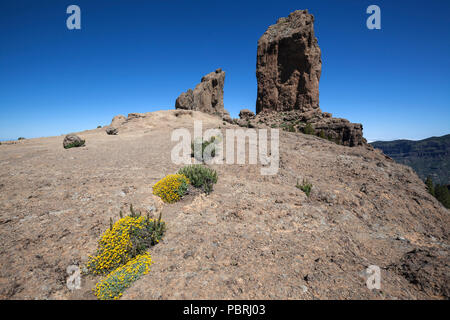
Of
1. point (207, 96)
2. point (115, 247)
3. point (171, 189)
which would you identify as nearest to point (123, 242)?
point (115, 247)

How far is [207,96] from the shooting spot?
39.4 meters

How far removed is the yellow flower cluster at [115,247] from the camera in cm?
380

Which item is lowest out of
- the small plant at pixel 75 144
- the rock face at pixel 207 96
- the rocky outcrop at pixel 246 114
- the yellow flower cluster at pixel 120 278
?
the yellow flower cluster at pixel 120 278

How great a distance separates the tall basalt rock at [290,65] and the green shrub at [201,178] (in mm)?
27828

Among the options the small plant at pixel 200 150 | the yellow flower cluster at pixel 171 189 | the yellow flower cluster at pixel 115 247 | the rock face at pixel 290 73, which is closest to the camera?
the yellow flower cluster at pixel 115 247

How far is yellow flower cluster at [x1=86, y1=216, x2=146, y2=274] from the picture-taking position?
12.5ft

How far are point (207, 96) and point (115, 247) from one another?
38.4 meters

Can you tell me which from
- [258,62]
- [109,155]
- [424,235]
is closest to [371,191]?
[424,235]
